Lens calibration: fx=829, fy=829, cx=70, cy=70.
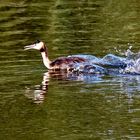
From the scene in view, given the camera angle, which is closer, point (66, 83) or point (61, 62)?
point (66, 83)

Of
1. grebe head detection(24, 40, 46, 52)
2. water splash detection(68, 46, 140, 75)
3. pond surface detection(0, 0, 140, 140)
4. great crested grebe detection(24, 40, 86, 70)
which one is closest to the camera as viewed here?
pond surface detection(0, 0, 140, 140)

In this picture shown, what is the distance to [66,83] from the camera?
51.0 feet

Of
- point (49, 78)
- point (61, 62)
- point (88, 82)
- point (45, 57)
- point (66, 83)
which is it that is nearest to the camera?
point (88, 82)

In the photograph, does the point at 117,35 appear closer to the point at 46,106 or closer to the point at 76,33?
the point at 76,33

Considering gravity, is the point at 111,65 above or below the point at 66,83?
above

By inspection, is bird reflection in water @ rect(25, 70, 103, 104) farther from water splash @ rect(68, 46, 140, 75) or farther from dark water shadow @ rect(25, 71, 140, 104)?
water splash @ rect(68, 46, 140, 75)

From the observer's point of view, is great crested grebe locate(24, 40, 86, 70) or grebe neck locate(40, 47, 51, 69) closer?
great crested grebe locate(24, 40, 86, 70)

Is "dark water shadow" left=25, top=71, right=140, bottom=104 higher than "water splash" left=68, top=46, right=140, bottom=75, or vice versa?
"water splash" left=68, top=46, right=140, bottom=75

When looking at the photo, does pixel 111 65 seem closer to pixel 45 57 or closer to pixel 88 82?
pixel 45 57

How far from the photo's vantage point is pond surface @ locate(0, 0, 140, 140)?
1200 centimetres

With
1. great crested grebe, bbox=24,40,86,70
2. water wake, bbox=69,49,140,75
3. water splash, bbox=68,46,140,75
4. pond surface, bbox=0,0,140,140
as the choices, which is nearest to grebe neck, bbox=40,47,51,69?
great crested grebe, bbox=24,40,86,70

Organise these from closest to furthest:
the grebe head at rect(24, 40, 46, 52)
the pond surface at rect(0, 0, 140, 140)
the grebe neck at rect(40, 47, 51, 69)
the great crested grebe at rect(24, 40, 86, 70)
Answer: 1. the pond surface at rect(0, 0, 140, 140)
2. the great crested grebe at rect(24, 40, 86, 70)
3. the grebe neck at rect(40, 47, 51, 69)
4. the grebe head at rect(24, 40, 46, 52)

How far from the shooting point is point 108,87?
14641 millimetres

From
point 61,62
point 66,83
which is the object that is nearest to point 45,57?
point 61,62
